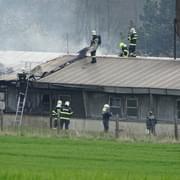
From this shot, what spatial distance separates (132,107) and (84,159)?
17810 mm

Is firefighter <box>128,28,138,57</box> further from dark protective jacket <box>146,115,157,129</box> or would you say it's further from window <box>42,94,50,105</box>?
dark protective jacket <box>146,115,157,129</box>

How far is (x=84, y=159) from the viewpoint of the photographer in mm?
27859

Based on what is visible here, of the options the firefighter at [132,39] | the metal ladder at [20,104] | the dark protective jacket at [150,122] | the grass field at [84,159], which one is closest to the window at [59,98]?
the metal ladder at [20,104]

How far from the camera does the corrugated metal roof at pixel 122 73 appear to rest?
1773 inches

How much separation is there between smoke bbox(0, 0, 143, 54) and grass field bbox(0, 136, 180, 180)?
63324 mm

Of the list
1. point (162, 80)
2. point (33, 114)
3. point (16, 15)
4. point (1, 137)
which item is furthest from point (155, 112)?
point (16, 15)

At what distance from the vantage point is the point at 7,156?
27984mm

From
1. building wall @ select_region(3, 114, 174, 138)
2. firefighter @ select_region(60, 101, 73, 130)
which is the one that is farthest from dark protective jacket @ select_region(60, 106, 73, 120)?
building wall @ select_region(3, 114, 174, 138)

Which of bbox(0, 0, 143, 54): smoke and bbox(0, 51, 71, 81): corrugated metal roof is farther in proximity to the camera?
bbox(0, 0, 143, 54): smoke

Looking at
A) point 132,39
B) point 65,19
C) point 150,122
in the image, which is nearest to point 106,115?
point 150,122

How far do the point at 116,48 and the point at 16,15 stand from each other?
10.6m

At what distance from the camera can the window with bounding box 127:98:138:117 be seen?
45438mm

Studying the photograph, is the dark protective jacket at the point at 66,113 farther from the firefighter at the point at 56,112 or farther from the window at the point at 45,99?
the window at the point at 45,99

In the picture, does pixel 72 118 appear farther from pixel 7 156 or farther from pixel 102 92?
pixel 7 156
